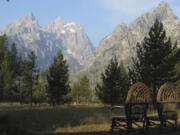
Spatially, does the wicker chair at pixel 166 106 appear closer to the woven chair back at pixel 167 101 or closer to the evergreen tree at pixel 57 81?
the woven chair back at pixel 167 101

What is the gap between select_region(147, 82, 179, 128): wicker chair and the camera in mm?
7781

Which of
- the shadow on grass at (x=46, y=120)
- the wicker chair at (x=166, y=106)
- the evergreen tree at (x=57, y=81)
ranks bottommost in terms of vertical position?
the shadow on grass at (x=46, y=120)

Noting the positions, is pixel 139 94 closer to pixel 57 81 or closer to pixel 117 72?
pixel 117 72

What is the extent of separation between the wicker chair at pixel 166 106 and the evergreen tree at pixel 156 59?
438 inches

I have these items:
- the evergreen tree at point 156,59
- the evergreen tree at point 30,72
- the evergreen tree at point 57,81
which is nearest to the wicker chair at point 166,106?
the evergreen tree at point 156,59

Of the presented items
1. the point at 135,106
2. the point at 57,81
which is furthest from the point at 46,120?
the point at 57,81

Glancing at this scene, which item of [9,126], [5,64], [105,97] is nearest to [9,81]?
[5,64]

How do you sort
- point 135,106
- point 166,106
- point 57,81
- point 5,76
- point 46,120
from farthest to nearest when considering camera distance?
point 5,76 → point 57,81 → point 46,120 → point 166,106 → point 135,106

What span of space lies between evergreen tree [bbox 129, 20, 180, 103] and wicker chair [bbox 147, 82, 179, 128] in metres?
11.1

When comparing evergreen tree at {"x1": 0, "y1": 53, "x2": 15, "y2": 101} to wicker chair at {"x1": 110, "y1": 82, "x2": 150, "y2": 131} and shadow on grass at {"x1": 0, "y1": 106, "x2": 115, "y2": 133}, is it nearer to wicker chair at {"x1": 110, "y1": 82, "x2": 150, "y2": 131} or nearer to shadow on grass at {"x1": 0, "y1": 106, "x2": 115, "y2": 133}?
shadow on grass at {"x1": 0, "y1": 106, "x2": 115, "y2": 133}

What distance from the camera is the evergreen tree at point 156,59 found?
1934 cm

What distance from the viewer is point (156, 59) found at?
19625 millimetres

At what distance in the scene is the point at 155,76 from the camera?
19.6 meters

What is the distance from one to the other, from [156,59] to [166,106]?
12.2m
